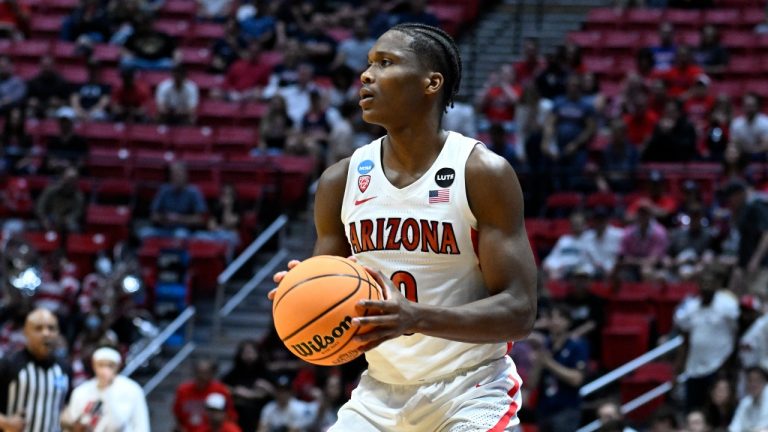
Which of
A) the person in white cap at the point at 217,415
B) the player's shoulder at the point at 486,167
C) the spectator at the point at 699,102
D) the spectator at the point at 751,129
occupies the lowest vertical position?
the person in white cap at the point at 217,415

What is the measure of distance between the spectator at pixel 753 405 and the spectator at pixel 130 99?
8833 mm

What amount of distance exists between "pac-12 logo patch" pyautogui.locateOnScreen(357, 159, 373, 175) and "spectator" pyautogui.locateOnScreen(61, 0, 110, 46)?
572 inches

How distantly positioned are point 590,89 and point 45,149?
6412 mm

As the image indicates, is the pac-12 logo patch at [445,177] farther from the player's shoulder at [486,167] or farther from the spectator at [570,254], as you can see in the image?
the spectator at [570,254]

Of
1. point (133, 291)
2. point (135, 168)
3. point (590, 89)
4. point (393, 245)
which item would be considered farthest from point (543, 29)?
point (393, 245)

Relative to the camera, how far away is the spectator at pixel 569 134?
14883 millimetres

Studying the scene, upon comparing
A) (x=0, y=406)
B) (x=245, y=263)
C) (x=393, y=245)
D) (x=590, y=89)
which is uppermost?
(x=393, y=245)

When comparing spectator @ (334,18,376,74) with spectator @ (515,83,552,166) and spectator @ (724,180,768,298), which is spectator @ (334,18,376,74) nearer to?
spectator @ (515,83,552,166)

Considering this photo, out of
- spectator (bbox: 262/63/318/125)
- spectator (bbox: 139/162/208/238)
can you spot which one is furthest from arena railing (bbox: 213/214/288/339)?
spectator (bbox: 262/63/318/125)

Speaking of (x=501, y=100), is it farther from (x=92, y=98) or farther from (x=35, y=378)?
(x=35, y=378)

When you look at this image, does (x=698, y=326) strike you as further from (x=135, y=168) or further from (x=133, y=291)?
(x=135, y=168)

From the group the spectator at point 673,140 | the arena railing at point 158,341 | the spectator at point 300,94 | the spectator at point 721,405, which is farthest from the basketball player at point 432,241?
the spectator at point 300,94

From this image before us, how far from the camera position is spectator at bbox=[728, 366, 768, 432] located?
10812mm

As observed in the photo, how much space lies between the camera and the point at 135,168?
53.1 ft
